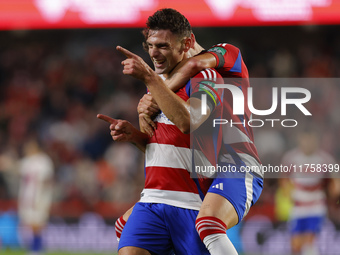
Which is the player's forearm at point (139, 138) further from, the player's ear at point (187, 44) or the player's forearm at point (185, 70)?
the player's ear at point (187, 44)

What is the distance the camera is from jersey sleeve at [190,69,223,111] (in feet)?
10.5

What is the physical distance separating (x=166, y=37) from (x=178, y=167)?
82cm

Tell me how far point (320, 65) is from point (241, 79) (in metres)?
8.71

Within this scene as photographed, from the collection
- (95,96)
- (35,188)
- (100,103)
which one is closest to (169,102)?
(35,188)

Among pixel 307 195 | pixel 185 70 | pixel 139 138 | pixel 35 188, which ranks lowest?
pixel 139 138

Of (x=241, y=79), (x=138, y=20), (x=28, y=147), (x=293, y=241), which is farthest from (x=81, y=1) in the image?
(x=241, y=79)

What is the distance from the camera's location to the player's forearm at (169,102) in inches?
121

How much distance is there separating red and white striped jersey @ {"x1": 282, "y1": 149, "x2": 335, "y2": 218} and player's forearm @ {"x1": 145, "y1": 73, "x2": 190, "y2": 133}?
5641mm

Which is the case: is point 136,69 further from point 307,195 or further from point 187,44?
point 307,195

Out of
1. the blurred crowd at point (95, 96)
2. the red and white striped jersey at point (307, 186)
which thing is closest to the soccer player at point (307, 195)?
the red and white striped jersey at point (307, 186)

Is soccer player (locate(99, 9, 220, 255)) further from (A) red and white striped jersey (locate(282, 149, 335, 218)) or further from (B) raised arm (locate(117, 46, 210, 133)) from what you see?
(A) red and white striped jersey (locate(282, 149, 335, 218))

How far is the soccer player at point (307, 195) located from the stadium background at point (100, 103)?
721 millimetres

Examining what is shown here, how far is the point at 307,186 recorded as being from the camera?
841 centimetres

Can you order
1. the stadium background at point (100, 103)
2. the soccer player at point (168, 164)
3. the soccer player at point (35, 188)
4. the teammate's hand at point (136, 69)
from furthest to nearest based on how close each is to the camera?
the soccer player at point (35, 188) < the stadium background at point (100, 103) < the soccer player at point (168, 164) < the teammate's hand at point (136, 69)
